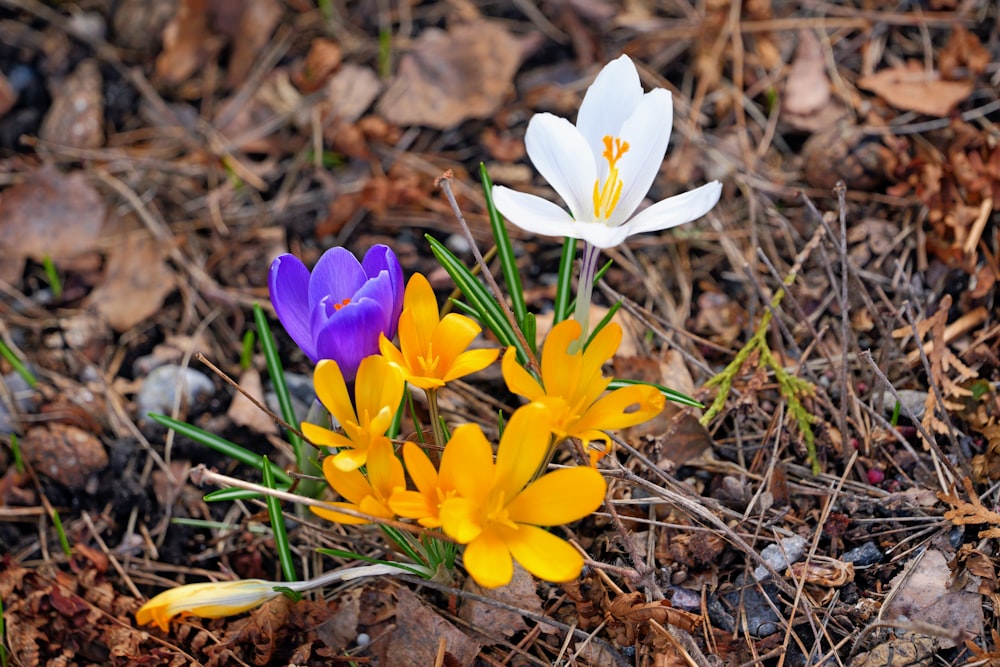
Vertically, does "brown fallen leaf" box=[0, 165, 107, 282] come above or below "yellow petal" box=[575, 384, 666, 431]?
below

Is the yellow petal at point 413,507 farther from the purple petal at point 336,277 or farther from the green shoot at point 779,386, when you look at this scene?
the green shoot at point 779,386

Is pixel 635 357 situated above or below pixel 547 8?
below

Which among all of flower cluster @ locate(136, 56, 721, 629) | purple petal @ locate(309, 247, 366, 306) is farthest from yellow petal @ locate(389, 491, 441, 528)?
purple petal @ locate(309, 247, 366, 306)

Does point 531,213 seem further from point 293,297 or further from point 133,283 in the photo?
point 133,283

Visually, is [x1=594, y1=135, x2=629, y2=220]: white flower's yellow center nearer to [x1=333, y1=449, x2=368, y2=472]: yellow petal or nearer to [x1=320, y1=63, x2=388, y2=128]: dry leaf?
[x1=333, y1=449, x2=368, y2=472]: yellow petal

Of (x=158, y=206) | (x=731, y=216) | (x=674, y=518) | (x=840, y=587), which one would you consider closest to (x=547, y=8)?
(x=731, y=216)

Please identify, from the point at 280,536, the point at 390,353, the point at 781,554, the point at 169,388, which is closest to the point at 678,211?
the point at 390,353

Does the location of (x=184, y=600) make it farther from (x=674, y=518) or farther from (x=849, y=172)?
(x=849, y=172)
